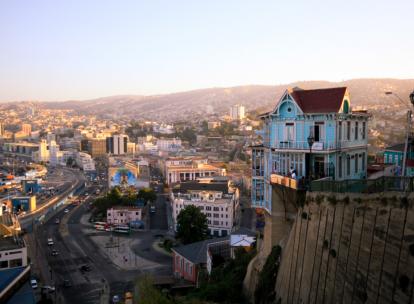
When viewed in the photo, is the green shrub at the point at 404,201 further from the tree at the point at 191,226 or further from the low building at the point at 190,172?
the low building at the point at 190,172

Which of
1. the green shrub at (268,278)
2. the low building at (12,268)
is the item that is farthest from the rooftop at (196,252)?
Answer: the green shrub at (268,278)

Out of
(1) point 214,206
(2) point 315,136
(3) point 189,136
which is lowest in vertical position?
(1) point 214,206

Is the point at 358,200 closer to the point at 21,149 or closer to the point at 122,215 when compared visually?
the point at 122,215

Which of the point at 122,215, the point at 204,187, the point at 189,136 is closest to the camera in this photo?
the point at 122,215

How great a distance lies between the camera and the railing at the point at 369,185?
364 inches

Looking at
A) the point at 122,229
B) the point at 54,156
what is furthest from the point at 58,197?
the point at 54,156

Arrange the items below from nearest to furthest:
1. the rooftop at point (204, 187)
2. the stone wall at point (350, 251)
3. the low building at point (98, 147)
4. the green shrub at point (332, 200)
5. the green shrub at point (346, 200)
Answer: the stone wall at point (350, 251) → the green shrub at point (346, 200) → the green shrub at point (332, 200) → the rooftop at point (204, 187) → the low building at point (98, 147)

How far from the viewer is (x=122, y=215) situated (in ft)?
169

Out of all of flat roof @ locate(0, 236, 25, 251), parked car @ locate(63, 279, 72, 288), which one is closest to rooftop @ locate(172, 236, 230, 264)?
parked car @ locate(63, 279, 72, 288)

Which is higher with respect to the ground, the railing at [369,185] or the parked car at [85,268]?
the railing at [369,185]

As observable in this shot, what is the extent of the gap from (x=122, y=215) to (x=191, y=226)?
13830mm

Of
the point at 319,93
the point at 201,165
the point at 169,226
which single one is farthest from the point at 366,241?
the point at 201,165

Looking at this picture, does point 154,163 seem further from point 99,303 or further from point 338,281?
point 338,281

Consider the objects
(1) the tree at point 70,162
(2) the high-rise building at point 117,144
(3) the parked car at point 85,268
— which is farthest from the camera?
(2) the high-rise building at point 117,144
